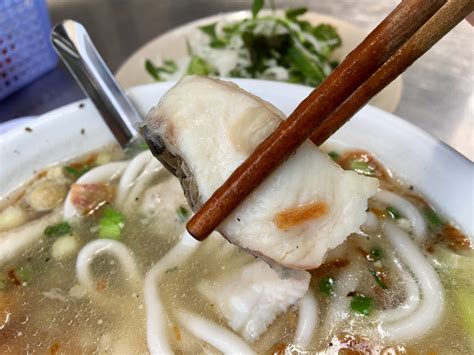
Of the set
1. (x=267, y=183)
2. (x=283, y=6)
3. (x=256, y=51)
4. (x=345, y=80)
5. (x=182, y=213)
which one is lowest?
(x=283, y=6)

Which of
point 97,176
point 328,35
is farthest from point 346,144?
point 328,35

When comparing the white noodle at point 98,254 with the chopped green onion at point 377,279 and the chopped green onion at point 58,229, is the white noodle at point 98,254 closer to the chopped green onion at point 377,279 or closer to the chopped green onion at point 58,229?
the chopped green onion at point 58,229

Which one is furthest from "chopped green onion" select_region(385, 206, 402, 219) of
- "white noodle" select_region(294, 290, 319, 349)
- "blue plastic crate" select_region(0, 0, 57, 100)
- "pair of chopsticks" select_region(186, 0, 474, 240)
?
"blue plastic crate" select_region(0, 0, 57, 100)

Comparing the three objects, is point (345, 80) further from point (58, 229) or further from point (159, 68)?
point (159, 68)

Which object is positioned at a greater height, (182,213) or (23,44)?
(23,44)

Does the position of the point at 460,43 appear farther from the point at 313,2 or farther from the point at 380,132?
the point at 380,132

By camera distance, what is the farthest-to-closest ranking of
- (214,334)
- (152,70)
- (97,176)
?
1. (152,70)
2. (97,176)
3. (214,334)

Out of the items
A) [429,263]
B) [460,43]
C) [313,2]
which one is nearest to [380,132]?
[429,263]
